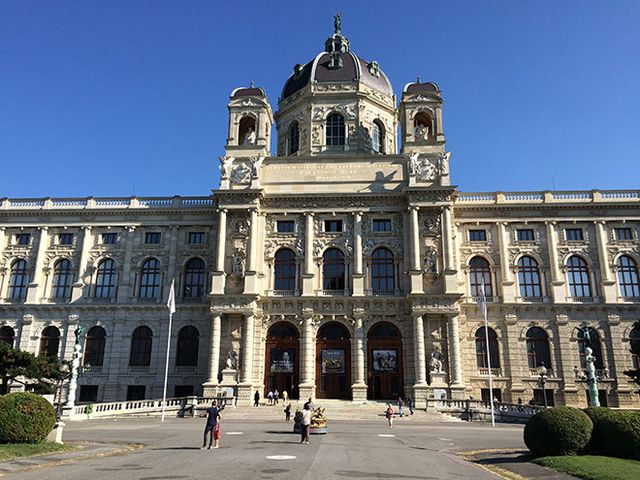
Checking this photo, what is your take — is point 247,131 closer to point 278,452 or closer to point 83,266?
point 83,266

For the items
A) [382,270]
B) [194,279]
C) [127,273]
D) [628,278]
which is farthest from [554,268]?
[127,273]

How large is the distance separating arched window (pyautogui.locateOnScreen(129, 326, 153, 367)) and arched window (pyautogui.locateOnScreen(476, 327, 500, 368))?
30981mm

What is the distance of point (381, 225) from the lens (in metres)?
52.6

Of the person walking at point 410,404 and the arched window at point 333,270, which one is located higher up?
the arched window at point 333,270

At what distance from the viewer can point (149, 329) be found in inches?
2094

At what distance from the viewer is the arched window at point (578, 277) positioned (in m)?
51.4

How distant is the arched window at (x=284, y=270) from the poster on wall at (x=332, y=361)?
7.02 meters

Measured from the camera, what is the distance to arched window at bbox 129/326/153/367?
172 ft

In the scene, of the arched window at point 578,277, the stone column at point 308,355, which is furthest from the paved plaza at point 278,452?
the arched window at point 578,277

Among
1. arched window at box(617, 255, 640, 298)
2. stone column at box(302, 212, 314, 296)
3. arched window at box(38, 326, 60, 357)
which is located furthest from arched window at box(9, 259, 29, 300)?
arched window at box(617, 255, 640, 298)

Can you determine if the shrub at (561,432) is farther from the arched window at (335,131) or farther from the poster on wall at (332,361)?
the arched window at (335,131)

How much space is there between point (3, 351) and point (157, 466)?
2963 cm

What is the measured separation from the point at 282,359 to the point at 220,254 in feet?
36.8

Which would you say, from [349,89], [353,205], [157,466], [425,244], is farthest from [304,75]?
[157,466]
